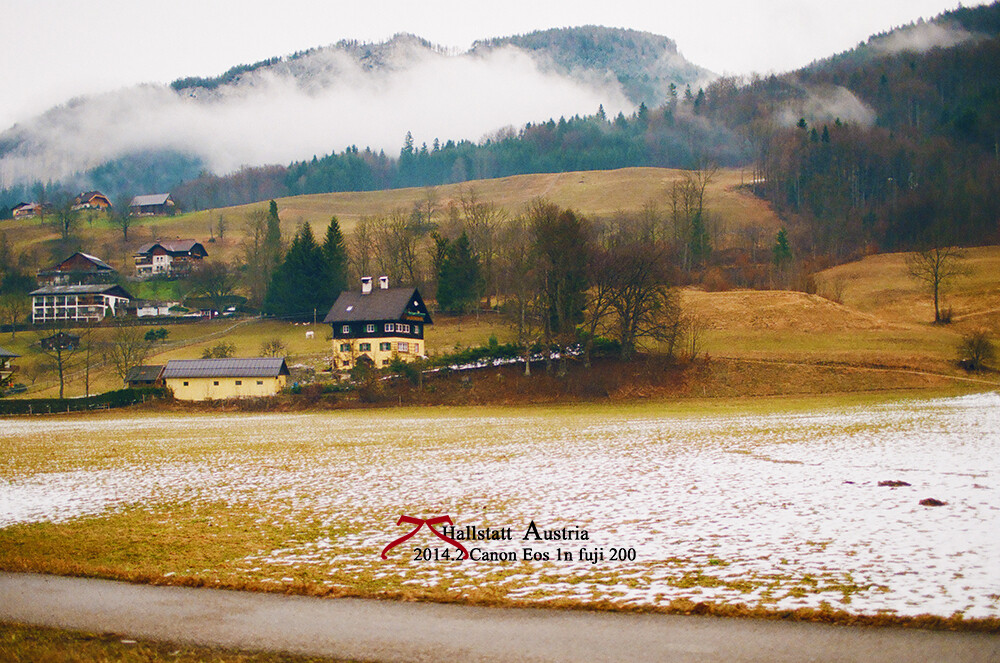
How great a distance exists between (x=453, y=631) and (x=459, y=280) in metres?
93.9

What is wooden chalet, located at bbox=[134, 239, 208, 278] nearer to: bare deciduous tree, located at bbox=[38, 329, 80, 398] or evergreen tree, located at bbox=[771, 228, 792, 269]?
bare deciduous tree, located at bbox=[38, 329, 80, 398]

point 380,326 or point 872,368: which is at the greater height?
point 380,326

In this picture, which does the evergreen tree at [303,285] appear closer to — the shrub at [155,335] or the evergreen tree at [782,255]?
the shrub at [155,335]

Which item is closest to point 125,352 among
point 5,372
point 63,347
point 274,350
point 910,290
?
point 5,372

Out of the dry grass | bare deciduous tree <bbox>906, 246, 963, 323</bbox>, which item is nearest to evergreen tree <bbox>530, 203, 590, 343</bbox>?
the dry grass

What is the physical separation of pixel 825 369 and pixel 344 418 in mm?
41601

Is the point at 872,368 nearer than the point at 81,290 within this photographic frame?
Yes

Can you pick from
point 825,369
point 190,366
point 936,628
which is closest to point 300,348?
point 190,366

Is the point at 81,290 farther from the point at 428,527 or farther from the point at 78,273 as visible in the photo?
the point at 428,527

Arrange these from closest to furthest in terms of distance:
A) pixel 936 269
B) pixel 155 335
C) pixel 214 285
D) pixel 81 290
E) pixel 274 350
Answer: pixel 936 269 → pixel 274 350 → pixel 155 335 → pixel 81 290 → pixel 214 285

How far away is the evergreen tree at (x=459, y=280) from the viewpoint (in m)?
103

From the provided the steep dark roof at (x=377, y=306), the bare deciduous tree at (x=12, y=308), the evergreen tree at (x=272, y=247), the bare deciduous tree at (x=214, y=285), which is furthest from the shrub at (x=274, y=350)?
the bare deciduous tree at (x=12, y=308)

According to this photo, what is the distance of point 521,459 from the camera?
1009 inches

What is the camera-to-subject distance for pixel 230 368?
74.9m
